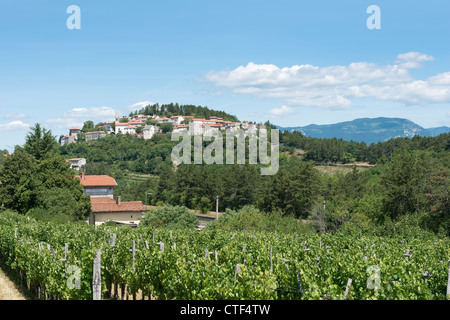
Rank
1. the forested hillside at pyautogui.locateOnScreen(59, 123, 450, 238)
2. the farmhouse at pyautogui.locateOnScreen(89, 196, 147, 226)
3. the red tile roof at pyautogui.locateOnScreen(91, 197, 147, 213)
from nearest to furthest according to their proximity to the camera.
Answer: the forested hillside at pyautogui.locateOnScreen(59, 123, 450, 238) < the farmhouse at pyautogui.locateOnScreen(89, 196, 147, 226) < the red tile roof at pyautogui.locateOnScreen(91, 197, 147, 213)

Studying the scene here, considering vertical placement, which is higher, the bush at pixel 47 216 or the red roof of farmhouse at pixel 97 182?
the red roof of farmhouse at pixel 97 182

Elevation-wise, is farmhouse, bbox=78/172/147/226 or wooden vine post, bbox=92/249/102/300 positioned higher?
wooden vine post, bbox=92/249/102/300

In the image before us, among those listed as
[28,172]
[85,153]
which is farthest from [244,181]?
[85,153]

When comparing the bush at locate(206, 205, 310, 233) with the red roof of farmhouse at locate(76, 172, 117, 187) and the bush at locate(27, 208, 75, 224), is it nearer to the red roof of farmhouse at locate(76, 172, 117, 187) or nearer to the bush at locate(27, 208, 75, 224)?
the bush at locate(27, 208, 75, 224)

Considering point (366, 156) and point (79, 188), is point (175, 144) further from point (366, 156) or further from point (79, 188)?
point (79, 188)

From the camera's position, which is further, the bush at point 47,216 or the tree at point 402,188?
the tree at point 402,188

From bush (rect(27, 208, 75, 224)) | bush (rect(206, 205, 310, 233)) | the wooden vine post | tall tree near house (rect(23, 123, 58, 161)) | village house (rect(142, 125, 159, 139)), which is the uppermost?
village house (rect(142, 125, 159, 139))

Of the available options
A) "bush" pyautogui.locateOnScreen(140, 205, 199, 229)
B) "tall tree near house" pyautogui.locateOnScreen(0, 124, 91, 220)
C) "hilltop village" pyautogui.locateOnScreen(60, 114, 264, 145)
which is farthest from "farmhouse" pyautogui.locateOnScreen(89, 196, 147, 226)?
"hilltop village" pyautogui.locateOnScreen(60, 114, 264, 145)

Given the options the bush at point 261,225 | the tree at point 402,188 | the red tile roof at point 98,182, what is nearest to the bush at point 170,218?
the bush at point 261,225

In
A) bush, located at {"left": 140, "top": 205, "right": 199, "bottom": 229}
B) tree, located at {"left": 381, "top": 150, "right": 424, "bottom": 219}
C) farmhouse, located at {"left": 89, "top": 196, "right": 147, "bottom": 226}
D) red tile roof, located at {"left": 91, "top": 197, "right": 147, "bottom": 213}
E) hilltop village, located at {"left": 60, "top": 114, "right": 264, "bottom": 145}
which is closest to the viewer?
bush, located at {"left": 140, "top": 205, "right": 199, "bottom": 229}

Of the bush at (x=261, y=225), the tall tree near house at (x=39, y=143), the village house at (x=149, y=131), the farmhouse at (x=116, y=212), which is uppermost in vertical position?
the village house at (x=149, y=131)

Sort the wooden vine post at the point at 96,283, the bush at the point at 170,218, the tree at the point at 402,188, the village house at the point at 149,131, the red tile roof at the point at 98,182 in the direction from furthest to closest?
the village house at the point at 149,131 < the red tile roof at the point at 98,182 < the tree at the point at 402,188 < the bush at the point at 170,218 < the wooden vine post at the point at 96,283

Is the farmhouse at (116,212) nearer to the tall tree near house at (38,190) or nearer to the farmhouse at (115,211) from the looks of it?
the farmhouse at (115,211)

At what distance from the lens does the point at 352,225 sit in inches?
1415
